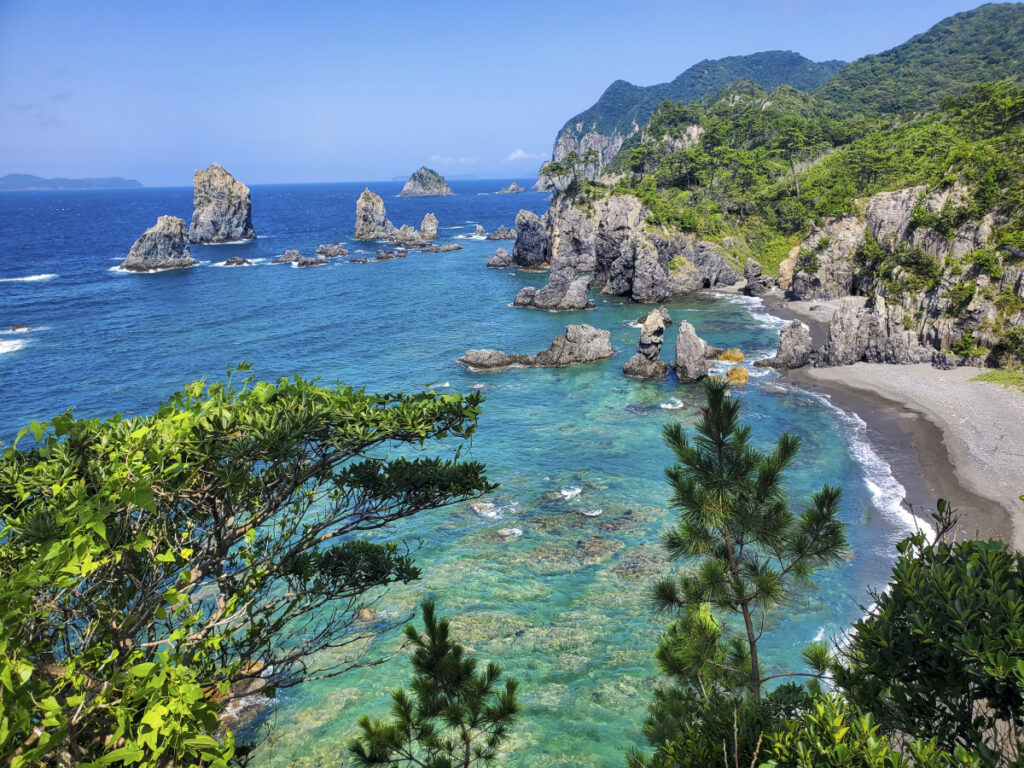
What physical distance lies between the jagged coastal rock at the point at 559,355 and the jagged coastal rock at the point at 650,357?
452 cm

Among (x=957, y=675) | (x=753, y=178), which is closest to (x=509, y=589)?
(x=957, y=675)

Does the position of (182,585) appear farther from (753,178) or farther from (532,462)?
(753,178)

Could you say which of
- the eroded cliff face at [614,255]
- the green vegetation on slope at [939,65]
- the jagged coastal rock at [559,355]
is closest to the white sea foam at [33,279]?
the eroded cliff face at [614,255]

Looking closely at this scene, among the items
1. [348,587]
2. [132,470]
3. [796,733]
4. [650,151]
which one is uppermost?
[650,151]

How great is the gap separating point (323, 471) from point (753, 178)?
328ft

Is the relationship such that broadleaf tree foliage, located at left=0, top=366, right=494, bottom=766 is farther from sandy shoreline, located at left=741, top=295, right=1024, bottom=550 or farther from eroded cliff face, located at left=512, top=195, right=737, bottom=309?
eroded cliff face, located at left=512, top=195, right=737, bottom=309

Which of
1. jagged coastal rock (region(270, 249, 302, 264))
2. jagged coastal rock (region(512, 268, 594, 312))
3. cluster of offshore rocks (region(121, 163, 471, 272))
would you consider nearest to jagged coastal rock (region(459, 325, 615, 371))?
jagged coastal rock (region(512, 268, 594, 312))

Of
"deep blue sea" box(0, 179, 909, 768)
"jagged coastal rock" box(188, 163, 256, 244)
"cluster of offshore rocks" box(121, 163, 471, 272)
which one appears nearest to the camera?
"deep blue sea" box(0, 179, 909, 768)

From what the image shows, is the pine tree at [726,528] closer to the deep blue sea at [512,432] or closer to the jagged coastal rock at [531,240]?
the deep blue sea at [512,432]

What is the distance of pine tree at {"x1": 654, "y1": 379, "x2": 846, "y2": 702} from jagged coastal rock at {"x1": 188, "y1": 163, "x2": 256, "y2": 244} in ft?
442

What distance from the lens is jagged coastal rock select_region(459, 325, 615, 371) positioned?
51.3 meters

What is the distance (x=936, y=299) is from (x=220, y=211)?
129393 millimetres

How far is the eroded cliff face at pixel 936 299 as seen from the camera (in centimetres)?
4278

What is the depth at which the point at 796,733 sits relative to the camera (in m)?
6.47
